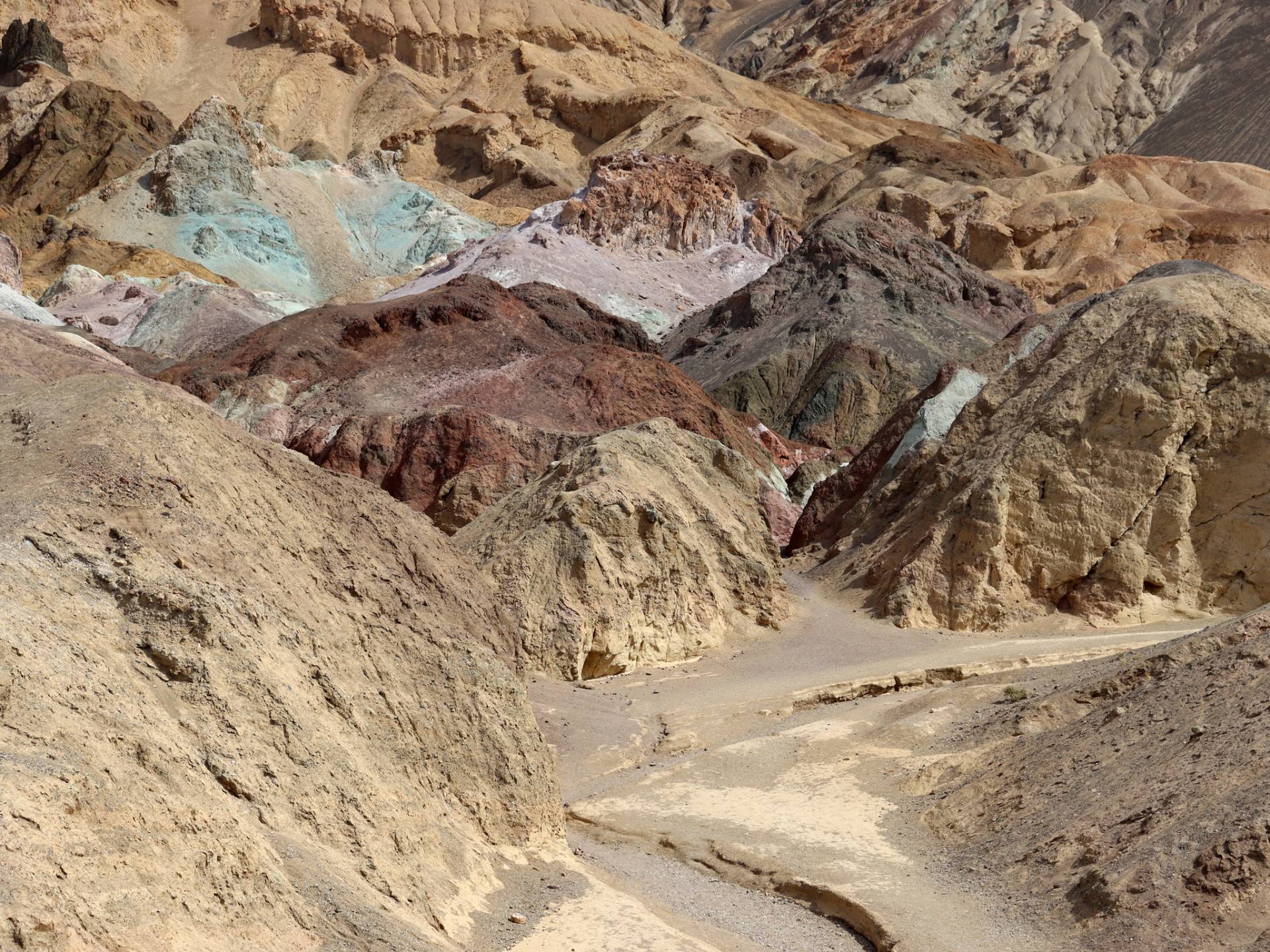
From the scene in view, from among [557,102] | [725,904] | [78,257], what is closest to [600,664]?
[725,904]

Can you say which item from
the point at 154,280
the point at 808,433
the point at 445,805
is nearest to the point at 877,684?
the point at 445,805

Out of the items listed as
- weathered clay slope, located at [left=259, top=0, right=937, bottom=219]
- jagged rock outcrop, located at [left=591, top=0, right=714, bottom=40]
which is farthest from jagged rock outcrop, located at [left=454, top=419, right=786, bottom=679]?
jagged rock outcrop, located at [left=591, top=0, right=714, bottom=40]

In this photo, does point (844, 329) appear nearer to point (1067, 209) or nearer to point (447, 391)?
point (447, 391)

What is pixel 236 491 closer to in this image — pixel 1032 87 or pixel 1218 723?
pixel 1218 723

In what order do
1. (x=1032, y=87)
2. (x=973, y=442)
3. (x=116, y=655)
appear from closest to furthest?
(x=116, y=655)
(x=973, y=442)
(x=1032, y=87)

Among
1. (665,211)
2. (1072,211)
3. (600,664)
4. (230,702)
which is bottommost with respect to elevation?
(600,664)

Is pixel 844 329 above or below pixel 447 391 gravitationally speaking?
above
